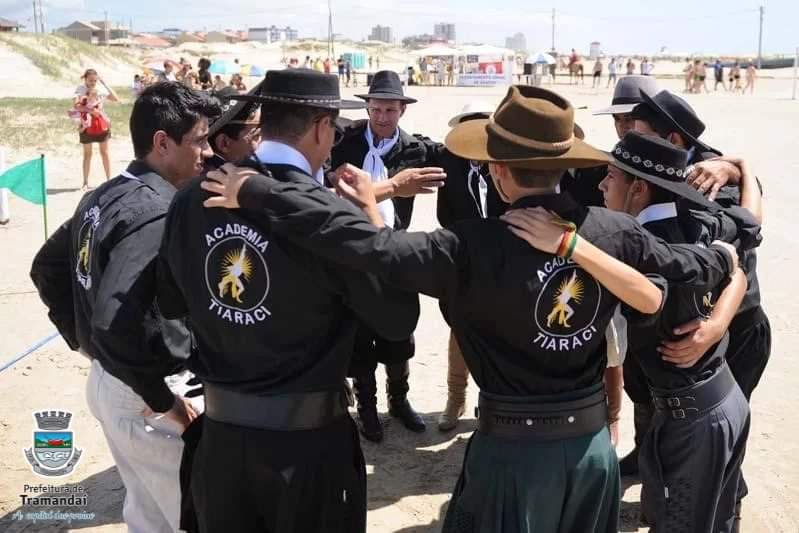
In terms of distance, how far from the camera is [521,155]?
8.63 ft

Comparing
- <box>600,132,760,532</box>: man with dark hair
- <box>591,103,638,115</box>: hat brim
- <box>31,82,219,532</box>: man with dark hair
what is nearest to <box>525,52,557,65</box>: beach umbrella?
<box>591,103,638,115</box>: hat brim

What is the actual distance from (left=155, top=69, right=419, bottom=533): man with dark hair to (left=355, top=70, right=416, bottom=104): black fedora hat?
115 inches

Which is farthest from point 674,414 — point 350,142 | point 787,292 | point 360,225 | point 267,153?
point 787,292

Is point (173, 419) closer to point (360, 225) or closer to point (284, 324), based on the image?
point (284, 324)

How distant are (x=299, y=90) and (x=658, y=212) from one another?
1.56m

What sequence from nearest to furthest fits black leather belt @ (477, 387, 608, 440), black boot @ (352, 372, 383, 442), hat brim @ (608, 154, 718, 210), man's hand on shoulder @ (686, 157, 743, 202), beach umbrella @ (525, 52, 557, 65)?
black leather belt @ (477, 387, 608, 440) < hat brim @ (608, 154, 718, 210) < man's hand on shoulder @ (686, 157, 743, 202) < black boot @ (352, 372, 383, 442) < beach umbrella @ (525, 52, 557, 65)

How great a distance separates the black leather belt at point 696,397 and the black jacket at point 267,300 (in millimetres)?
1383

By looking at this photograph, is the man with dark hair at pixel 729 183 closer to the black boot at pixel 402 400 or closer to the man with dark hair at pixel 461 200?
the man with dark hair at pixel 461 200

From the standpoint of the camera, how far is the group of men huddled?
2.63 m

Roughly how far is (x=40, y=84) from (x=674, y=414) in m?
43.1

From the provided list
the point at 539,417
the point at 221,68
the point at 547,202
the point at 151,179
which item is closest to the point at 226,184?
the point at 151,179

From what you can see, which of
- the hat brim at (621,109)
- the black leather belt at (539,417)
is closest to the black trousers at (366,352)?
the black leather belt at (539,417)

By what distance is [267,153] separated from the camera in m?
2.80

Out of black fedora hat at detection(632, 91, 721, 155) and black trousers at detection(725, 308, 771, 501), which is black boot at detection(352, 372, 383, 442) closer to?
black trousers at detection(725, 308, 771, 501)
